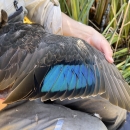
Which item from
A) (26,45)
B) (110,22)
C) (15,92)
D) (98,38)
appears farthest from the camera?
(110,22)

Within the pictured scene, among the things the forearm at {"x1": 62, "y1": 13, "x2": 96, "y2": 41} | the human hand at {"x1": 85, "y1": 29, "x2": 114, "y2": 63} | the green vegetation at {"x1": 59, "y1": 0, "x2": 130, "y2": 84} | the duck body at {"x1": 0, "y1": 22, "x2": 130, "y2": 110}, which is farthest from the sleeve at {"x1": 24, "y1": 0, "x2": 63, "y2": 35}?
the green vegetation at {"x1": 59, "y1": 0, "x2": 130, "y2": 84}

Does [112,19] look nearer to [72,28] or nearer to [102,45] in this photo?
[72,28]

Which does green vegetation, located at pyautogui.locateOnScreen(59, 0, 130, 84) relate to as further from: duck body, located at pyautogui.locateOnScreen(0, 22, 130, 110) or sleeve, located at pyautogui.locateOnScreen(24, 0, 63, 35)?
duck body, located at pyautogui.locateOnScreen(0, 22, 130, 110)

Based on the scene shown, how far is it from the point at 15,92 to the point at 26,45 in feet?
0.60

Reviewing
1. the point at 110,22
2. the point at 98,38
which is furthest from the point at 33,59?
the point at 110,22

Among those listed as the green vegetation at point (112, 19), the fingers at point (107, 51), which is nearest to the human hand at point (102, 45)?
the fingers at point (107, 51)

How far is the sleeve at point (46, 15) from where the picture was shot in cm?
158

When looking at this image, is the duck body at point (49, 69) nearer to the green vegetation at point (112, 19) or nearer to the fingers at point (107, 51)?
the fingers at point (107, 51)

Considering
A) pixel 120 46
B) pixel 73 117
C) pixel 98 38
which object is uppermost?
pixel 98 38

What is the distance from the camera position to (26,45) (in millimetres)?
1198

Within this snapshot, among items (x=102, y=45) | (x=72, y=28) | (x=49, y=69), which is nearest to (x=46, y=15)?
(x=72, y=28)

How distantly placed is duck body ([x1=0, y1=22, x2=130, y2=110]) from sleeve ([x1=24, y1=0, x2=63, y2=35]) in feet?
1.02

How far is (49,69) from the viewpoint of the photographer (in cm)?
115

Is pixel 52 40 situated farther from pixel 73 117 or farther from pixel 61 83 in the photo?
pixel 73 117
